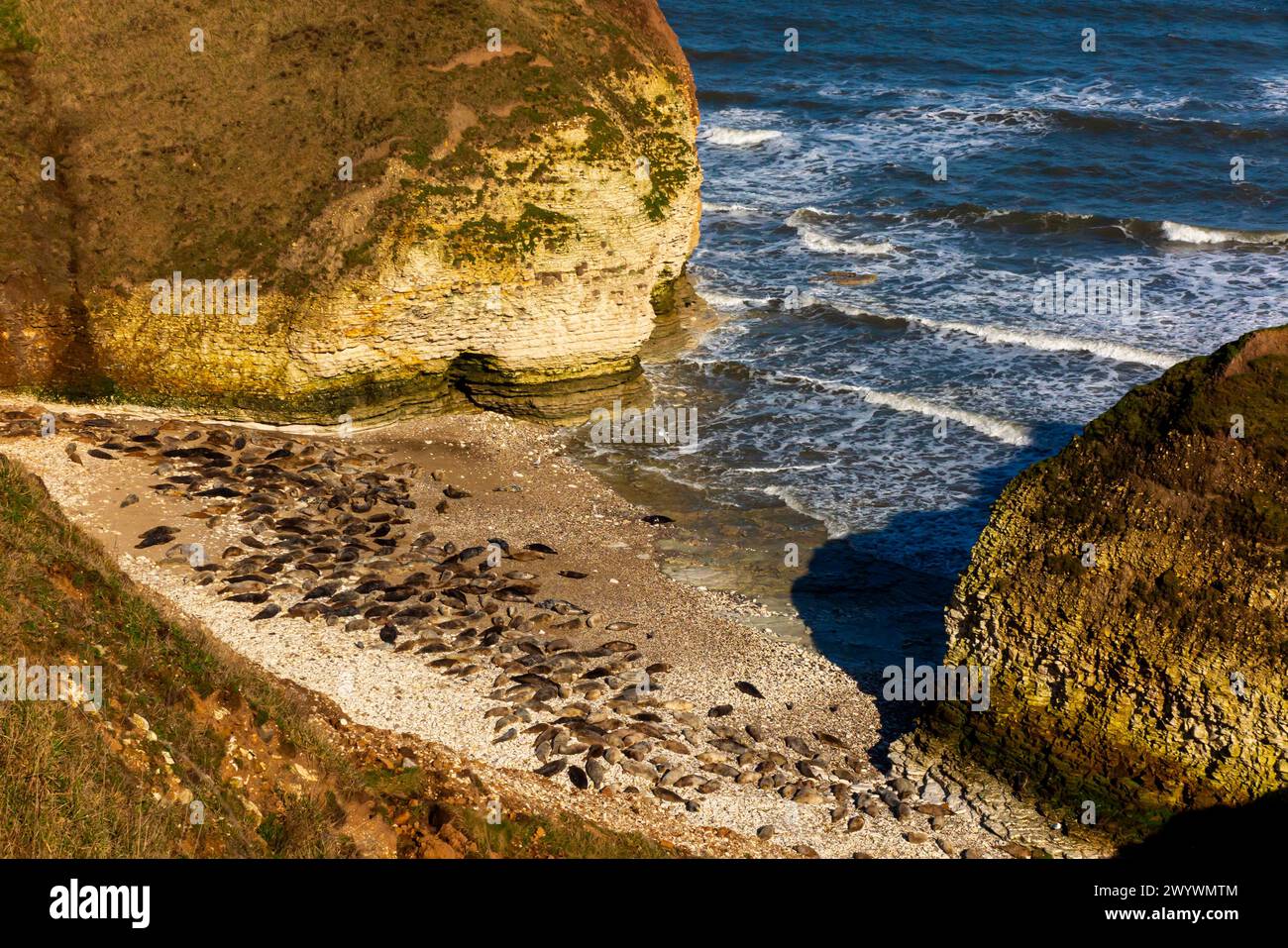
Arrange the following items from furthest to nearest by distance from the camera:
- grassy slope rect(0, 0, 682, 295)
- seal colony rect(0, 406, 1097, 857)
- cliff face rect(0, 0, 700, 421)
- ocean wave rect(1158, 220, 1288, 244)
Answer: ocean wave rect(1158, 220, 1288, 244), grassy slope rect(0, 0, 682, 295), cliff face rect(0, 0, 700, 421), seal colony rect(0, 406, 1097, 857)

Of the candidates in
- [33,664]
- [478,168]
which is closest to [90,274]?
[478,168]

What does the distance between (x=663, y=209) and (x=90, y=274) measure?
11.7 m

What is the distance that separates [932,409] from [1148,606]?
13.9 metres

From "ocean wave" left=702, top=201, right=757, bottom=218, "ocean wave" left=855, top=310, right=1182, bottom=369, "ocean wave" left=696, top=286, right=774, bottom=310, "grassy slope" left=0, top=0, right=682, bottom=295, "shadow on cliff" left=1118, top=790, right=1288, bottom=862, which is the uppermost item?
"grassy slope" left=0, top=0, right=682, bottom=295

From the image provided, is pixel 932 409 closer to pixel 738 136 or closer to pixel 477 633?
pixel 477 633

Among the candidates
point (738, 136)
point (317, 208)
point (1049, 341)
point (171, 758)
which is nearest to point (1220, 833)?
point (171, 758)

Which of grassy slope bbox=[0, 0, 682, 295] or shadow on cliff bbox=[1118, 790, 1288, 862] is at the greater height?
grassy slope bbox=[0, 0, 682, 295]

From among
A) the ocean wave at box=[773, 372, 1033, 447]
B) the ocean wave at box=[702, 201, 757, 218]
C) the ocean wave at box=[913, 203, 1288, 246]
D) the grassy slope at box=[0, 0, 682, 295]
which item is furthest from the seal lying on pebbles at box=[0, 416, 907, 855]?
the ocean wave at box=[913, 203, 1288, 246]

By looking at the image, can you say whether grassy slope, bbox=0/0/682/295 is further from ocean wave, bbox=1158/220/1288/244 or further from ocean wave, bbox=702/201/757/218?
ocean wave, bbox=1158/220/1288/244

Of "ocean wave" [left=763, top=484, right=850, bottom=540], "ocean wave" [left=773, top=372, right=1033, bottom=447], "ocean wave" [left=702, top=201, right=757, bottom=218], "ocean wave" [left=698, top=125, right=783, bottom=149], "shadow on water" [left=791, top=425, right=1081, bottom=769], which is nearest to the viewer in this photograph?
"shadow on water" [left=791, top=425, right=1081, bottom=769]

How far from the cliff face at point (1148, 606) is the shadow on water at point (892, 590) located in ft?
8.80

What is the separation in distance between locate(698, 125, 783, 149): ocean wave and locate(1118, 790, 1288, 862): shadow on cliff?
120 feet

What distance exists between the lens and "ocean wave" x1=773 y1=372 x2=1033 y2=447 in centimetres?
2814

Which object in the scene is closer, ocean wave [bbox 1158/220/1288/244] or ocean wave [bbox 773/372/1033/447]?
ocean wave [bbox 773/372/1033/447]
